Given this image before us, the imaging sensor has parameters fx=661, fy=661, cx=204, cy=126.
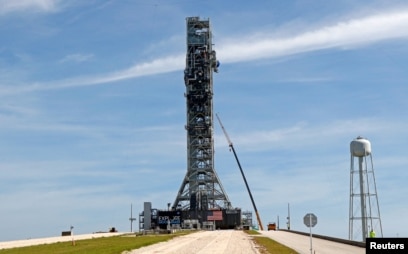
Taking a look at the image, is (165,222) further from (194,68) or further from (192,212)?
(194,68)

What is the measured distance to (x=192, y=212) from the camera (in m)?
154

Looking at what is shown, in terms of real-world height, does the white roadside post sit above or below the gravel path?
above

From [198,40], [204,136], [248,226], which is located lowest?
[248,226]

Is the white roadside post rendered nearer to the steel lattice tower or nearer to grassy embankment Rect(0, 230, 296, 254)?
grassy embankment Rect(0, 230, 296, 254)

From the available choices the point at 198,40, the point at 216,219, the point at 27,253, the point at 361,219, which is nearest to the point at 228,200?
the point at 216,219

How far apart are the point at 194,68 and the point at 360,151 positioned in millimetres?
71221

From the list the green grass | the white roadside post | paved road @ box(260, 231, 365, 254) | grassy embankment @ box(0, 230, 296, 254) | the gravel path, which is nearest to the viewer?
the white roadside post

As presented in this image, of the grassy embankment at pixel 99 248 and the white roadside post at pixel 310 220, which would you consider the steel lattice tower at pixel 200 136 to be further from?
the white roadside post at pixel 310 220

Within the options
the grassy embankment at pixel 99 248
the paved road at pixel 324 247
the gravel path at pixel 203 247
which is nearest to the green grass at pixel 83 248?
the grassy embankment at pixel 99 248

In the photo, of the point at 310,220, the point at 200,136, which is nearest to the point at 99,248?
the point at 310,220

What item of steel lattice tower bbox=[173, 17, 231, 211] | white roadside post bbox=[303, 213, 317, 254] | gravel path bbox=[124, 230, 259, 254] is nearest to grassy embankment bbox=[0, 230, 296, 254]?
gravel path bbox=[124, 230, 259, 254]

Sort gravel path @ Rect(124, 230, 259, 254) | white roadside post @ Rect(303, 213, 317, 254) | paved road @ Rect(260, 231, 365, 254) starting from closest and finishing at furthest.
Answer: white roadside post @ Rect(303, 213, 317, 254), paved road @ Rect(260, 231, 365, 254), gravel path @ Rect(124, 230, 259, 254)

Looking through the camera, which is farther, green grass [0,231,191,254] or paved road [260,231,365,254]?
green grass [0,231,191,254]

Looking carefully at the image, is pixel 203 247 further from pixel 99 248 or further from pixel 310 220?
pixel 310 220
